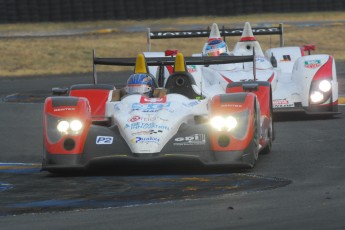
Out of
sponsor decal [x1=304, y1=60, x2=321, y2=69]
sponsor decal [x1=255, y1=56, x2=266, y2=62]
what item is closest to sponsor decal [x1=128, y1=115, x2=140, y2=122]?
sponsor decal [x1=304, y1=60, x2=321, y2=69]

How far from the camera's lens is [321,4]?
1487 inches

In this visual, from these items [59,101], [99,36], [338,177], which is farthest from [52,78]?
[338,177]

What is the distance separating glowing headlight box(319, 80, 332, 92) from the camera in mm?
17547

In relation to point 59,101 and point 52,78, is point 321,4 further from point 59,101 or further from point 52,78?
point 59,101

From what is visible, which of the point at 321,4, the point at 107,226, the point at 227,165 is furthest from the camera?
the point at 321,4

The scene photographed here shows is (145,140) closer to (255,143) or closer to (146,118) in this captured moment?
(146,118)

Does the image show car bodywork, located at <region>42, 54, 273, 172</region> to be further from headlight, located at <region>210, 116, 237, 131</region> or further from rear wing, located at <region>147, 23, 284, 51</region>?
rear wing, located at <region>147, 23, 284, 51</region>

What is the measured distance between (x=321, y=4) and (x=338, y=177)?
27324 millimetres

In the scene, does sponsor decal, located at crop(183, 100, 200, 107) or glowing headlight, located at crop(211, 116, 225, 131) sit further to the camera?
sponsor decal, located at crop(183, 100, 200, 107)

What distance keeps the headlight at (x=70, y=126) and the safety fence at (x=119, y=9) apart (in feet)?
79.2

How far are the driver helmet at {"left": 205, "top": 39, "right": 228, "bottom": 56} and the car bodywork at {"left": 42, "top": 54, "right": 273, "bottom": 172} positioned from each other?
667 cm

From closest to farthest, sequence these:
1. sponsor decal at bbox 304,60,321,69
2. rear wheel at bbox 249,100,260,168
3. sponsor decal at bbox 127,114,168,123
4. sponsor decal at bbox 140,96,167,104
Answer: sponsor decal at bbox 127,114,168,123
rear wheel at bbox 249,100,260,168
sponsor decal at bbox 140,96,167,104
sponsor decal at bbox 304,60,321,69

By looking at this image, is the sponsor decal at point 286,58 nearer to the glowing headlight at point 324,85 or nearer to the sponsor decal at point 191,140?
the glowing headlight at point 324,85

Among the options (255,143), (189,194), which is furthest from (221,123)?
(189,194)
